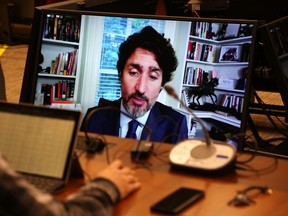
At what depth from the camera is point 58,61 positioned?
2.36 m

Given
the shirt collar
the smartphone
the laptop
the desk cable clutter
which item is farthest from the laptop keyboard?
the shirt collar

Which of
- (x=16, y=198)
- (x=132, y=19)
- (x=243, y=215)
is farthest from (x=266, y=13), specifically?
(x=16, y=198)

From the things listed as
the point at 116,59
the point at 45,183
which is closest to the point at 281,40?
the point at 116,59

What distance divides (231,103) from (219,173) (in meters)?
0.94

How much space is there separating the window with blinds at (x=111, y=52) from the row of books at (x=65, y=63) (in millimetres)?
157

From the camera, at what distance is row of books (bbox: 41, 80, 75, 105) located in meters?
2.36

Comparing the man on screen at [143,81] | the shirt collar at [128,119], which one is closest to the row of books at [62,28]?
A: the man on screen at [143,81]

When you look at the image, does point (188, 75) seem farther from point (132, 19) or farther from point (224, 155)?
point (224, 155)

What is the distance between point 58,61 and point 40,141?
1.32 m

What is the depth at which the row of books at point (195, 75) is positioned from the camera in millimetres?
2145

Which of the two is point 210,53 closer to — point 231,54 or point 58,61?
point 231,54

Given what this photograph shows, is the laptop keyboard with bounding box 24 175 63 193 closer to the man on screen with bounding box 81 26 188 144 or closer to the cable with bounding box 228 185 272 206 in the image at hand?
the cable with bounding box 228 185 272 206

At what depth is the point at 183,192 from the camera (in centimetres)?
105

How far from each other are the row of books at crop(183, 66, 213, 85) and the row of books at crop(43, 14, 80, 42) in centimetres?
62
